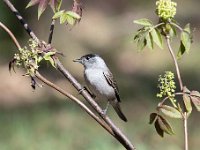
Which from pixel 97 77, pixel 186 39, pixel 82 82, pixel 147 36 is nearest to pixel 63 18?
pixel 147 36

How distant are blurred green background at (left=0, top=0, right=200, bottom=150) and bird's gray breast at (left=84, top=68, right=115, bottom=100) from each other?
18.8 inches

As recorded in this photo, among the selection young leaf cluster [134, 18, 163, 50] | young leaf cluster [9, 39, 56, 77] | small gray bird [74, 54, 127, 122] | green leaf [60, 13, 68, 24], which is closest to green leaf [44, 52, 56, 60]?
young leaf cluster [9, 39, 56, 77]

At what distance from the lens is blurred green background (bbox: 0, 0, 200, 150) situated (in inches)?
277

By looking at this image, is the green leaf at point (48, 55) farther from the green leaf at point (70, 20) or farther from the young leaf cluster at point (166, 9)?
the young leaf cluster at point (166, 9)

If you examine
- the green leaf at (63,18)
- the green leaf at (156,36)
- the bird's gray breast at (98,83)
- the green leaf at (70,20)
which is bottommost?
the green leaf at (156,36)

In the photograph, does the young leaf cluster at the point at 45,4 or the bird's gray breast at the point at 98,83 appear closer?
the young leaf cluster at the point at 45,4

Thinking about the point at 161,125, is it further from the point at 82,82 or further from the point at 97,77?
the point at 82,82

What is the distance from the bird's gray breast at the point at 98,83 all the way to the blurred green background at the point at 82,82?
0.48 meters

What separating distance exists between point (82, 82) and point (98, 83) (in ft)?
15.6

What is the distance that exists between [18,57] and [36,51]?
0.18 ft

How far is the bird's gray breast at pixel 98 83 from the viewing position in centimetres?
466

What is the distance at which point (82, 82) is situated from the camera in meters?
9.48

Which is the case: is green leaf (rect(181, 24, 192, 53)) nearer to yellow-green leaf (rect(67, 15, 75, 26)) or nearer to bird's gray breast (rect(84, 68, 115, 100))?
yellow-green leaf (rect(67, 15, 75, 26))

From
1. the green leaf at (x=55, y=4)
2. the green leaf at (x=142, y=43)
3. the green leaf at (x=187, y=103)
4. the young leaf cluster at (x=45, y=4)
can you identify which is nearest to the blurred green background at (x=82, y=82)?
the young leaf cluster at (x=45, y=4)
